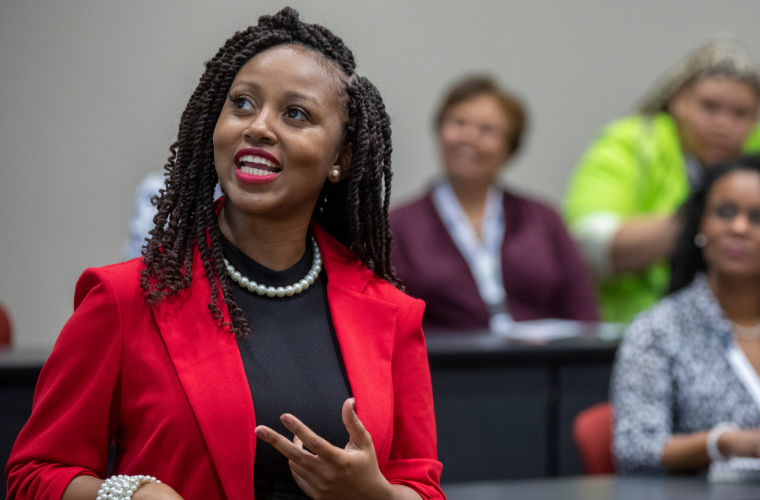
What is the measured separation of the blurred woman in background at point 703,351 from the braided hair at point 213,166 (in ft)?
4.49

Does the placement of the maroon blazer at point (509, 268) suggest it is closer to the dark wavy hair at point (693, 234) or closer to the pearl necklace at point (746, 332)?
the dark wavy hair at point (693, 234)

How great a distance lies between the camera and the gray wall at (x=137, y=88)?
4.05m

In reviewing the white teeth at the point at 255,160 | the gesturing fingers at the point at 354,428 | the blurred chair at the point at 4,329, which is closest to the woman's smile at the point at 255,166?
the white teeth at the point at 255,160

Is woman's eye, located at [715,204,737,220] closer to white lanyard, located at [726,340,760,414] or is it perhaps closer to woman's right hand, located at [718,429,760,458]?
white lanyard, located at [726,340,760,414]

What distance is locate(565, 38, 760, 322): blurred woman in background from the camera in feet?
11.6

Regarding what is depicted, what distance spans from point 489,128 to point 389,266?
2.48 m

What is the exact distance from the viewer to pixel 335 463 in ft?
3.51

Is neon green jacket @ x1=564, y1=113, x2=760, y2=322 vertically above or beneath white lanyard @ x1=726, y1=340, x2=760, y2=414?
above

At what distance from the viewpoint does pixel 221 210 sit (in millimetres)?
1304

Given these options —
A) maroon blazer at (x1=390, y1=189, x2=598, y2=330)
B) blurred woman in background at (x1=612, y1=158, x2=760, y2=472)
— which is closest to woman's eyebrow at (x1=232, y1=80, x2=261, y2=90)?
blurred woman in background at (x1=612, y1=158, x2=760, y2=472)

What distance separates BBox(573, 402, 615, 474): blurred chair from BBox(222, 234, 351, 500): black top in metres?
1.44

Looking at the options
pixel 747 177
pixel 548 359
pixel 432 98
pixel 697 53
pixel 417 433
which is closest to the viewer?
pixel 417 433

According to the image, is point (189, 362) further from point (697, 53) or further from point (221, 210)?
point (697, 53)

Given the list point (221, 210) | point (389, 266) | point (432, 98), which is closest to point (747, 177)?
point (389, 266)
